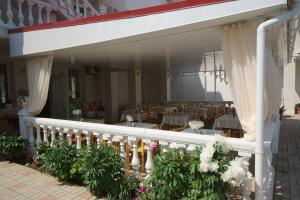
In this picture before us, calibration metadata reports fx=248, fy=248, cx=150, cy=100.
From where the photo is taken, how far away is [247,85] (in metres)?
3.64

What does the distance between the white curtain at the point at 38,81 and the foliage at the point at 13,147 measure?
2.60 feet

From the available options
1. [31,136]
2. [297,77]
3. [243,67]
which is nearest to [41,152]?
[31,136]

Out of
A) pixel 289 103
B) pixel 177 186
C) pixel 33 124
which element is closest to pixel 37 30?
pixel 33 124

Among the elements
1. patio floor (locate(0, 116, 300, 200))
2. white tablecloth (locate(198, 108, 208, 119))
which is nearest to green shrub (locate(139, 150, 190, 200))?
patio floor (locate(0, 116, 300, 200))

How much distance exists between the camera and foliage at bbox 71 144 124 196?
3.96 m

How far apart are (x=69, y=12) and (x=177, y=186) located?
25.4ft

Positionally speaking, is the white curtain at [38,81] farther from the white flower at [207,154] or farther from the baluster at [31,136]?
the white flower at [207,154]

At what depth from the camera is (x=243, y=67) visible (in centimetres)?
365

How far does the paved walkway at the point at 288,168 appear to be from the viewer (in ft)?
14.4

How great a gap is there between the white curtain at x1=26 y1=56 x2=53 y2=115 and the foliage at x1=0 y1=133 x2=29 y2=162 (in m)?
0.79

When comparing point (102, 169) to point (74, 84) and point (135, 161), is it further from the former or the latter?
point (74, 84)

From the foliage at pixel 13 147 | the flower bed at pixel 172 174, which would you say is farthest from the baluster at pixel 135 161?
the foliage at pixel 13 147

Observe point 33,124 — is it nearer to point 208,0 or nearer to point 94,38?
point 94,38

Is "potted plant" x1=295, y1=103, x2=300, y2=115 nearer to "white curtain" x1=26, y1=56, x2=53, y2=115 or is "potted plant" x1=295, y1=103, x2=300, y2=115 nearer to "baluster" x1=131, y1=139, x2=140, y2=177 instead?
"baluster" x1=131, y1=139, x2=140, y2=177
